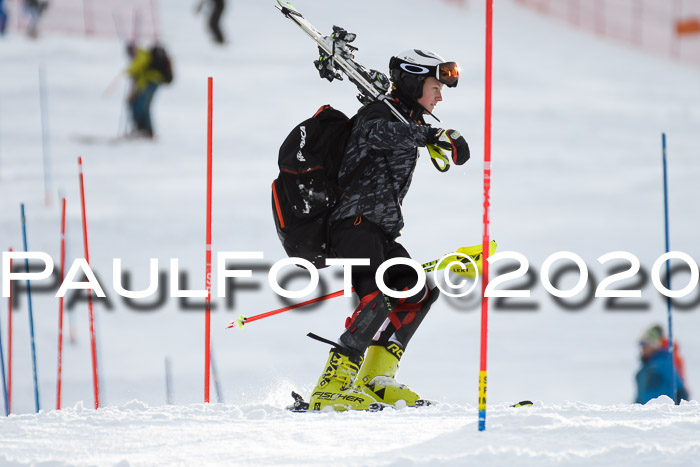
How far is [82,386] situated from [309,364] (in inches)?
68.2

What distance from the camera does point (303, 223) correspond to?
4.41 metres

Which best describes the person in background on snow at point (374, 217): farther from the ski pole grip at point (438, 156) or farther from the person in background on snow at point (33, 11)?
the person in background on snow at point (33, 11)

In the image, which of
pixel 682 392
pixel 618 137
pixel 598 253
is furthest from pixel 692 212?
pixel 682 392

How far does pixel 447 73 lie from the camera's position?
4.34 meters

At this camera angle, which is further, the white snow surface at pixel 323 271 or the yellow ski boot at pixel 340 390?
the yellow ski boot at pixel 340 390

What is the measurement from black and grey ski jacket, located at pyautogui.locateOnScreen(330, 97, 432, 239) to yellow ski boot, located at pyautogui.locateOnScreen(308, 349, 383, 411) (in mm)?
543

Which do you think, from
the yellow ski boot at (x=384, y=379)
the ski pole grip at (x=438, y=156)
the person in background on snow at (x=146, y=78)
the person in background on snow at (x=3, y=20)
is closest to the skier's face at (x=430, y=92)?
the ski pole grip at (x=438, y=156)

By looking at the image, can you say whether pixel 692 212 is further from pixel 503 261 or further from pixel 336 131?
pixel 336 131

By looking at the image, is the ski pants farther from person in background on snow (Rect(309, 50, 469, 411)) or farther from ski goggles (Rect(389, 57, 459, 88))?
ski goggles (Rect(389, 57, 459, 88))

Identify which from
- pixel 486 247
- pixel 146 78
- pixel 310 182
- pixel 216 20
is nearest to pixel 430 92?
pixel 310 182

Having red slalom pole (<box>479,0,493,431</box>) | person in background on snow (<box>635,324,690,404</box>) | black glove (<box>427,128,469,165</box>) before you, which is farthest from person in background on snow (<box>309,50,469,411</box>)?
person in background on snow (<box>635,324,690,404</box>)

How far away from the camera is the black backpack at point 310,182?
427cm

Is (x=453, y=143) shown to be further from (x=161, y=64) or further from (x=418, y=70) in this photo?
(x=161, y=64)

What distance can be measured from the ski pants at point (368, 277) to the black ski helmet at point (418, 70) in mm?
559
